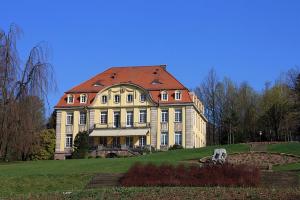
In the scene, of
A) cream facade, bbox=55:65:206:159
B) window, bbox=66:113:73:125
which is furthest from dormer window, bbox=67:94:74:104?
window, bbox=66:113:73:125

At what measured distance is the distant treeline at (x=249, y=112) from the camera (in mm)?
71375

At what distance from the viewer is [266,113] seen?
72.4m

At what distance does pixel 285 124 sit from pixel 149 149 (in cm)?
1895

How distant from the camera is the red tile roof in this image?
227ft

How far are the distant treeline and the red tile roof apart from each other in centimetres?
935

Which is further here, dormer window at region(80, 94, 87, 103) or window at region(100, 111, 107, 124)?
dormer window at region(80, 94, 87, 103)

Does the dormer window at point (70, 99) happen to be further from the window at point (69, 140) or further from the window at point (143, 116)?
the window at point (143, 116)

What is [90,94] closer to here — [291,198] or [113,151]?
[113,151]

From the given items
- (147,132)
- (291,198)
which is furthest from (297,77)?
(291,198)

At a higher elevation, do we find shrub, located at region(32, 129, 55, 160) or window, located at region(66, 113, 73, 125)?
window, located at region(66, 113, 73, 125)

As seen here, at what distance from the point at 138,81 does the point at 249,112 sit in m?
16.0

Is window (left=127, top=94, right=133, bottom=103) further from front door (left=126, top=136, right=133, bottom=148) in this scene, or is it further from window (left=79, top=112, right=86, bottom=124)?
window (left=79, top=112, right=86, bottom=124)

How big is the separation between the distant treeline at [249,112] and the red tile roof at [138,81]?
9.35 meters

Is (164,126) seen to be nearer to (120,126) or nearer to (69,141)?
(120,126)
